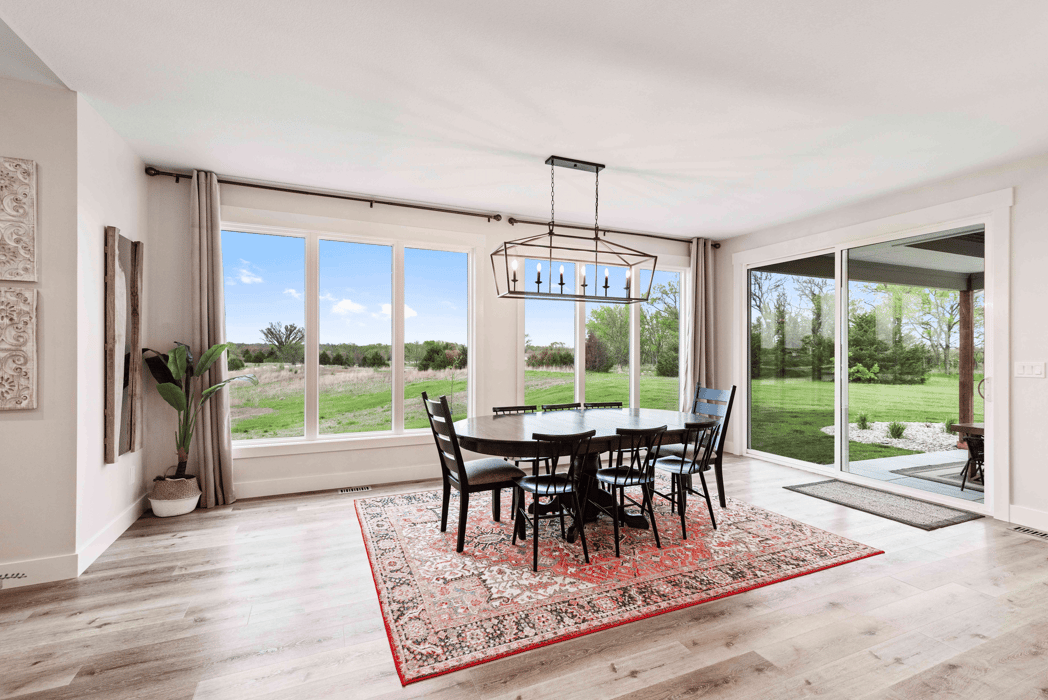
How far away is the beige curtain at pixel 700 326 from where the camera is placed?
6.01m

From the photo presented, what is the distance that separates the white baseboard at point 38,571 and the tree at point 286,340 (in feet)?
6.67

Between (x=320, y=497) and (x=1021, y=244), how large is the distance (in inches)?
222

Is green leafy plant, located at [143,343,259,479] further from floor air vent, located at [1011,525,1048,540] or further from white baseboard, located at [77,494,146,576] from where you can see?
floor air vent, located at [1011,525,1048,540]

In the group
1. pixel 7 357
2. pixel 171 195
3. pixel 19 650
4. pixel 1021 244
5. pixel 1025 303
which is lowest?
pixel 19 650

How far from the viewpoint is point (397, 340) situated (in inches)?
187

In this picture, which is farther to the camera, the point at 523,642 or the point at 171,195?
the point at 171,195

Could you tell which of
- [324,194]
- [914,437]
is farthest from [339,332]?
[914,437]

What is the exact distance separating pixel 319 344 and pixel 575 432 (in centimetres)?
265

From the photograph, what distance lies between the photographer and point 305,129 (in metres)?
3.12

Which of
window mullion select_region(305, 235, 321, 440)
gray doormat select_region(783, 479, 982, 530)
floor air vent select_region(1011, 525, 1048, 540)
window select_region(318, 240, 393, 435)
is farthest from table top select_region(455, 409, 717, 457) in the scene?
floor air vent select_region(1011, 525, 1048, 540)

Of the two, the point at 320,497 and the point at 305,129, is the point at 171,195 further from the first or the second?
the point at 320,497

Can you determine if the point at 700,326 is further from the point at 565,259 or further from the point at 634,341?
the point at 565,259

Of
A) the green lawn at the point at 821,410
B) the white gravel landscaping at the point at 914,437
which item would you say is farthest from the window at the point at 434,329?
the white gravel landscaping at the point at 914,437

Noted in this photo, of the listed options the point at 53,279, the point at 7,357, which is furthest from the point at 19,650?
the point at 53,279
